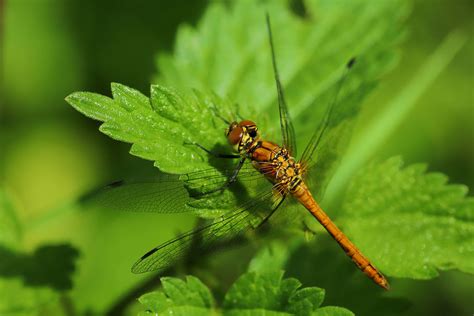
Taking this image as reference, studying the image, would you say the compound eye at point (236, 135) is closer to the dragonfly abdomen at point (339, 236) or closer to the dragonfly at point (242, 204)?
the dragonfly at point (242, 204)

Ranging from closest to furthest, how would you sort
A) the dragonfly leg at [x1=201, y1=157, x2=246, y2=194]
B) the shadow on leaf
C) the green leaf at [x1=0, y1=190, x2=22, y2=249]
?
the dragonfly leg at [x1=201, y1=157, x2=246, y2=194] → the shadow on leaf → the green leaf at [x1=0, y1=190, x2=22, y2=249]

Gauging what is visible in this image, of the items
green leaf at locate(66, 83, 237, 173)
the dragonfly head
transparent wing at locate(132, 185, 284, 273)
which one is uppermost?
green leaf at locate(66, 83, 237, 173)

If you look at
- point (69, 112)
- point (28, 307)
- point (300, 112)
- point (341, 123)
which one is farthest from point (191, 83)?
point (69, 112)

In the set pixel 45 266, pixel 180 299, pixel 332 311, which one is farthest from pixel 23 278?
pixel 332 311

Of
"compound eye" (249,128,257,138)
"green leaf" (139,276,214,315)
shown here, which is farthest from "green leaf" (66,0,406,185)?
"green leaf" (139,276,214,315)

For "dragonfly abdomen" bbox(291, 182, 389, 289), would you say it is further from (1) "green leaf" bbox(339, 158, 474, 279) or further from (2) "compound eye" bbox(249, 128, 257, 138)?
(2) "compound eye" bbox(249, 128, 257, 138)

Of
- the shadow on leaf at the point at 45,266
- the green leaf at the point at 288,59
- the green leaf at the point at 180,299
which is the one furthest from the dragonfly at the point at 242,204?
the shadow on leaf at the point at 45,266

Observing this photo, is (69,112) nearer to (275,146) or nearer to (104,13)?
(104,13)

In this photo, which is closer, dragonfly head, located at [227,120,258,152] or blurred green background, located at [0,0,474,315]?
dragonfly head, located at [227,120,258,152]

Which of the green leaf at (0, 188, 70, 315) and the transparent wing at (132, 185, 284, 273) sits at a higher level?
the green leaf at (0, 188, 70, 315)
